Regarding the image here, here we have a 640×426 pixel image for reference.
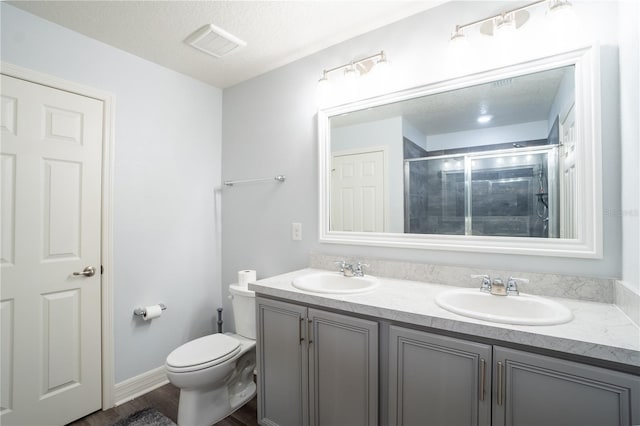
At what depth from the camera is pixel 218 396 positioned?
1810mm

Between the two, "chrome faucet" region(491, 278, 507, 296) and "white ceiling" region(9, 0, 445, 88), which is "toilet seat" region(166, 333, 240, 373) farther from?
"white ceiling" region(9, 0, 445, 88)

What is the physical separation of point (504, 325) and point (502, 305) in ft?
1.26

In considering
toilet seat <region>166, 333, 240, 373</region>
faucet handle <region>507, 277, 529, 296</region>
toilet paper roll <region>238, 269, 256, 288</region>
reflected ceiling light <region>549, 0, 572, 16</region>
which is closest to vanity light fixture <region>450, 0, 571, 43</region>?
reflected ceiling light <region>549, 0, 572, 16</region>

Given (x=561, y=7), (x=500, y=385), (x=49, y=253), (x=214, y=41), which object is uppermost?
(x=214, y=41)

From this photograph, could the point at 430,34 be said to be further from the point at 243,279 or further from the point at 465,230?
the point at 243,279

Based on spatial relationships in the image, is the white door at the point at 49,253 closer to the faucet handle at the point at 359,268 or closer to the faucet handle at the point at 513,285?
the faucet handle at the point at 359,268

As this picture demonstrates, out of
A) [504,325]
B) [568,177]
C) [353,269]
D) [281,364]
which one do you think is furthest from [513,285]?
[281,364]

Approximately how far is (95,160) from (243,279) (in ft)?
4.04

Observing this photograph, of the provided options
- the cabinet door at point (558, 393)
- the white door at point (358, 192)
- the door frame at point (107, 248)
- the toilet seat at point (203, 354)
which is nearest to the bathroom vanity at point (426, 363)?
the cabinet door at point (558, 393)

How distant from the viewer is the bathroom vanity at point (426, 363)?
886 millimetres

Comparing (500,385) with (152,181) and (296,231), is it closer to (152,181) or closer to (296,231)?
(296,231)

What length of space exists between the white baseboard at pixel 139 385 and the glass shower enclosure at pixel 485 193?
6.78 feet

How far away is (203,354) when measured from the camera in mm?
1734

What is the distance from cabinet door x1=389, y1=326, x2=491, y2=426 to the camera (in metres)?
1.03
